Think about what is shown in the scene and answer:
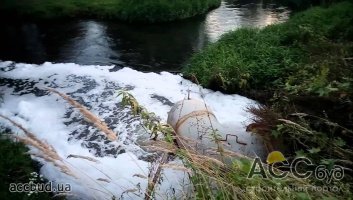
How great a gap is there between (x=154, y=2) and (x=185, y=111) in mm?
13734

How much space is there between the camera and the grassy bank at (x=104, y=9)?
18062 millimetres

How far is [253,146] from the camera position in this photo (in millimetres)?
4781

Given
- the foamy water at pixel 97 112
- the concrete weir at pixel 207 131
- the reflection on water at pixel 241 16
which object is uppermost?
Answer: the concrete weir at pixel 207 131

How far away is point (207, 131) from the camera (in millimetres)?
5254

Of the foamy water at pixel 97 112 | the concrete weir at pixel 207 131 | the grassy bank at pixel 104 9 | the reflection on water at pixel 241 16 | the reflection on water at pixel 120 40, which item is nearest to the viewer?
the concrete weir at pixel 207 131

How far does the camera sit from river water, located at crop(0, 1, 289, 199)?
5.49m

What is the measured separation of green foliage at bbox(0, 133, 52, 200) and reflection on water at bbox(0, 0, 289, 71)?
6754 mm

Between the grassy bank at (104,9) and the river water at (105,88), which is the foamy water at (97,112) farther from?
the grassy bank at (104,9)

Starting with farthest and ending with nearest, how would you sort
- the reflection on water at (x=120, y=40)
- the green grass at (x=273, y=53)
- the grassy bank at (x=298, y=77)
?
the reflection on water at (x=120, y=40) → the green grass at (x=273, y=53) → the grassy bank at (x=298, y=77)

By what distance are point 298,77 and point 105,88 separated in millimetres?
5477

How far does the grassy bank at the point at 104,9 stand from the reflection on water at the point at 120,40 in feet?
2.06

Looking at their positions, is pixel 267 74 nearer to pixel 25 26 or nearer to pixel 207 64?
pixel 207 64

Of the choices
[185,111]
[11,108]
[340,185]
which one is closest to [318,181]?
[340,185]

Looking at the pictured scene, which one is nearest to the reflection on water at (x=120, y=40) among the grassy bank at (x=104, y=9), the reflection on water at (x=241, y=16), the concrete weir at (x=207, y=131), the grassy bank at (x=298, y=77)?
the reflection on water at (x=241, y=16)
